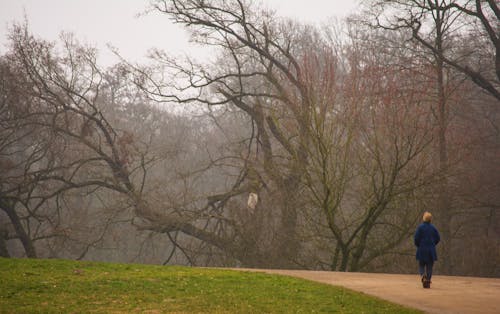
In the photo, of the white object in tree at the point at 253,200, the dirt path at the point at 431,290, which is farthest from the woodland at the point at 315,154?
the dirt path at the point at 431,290

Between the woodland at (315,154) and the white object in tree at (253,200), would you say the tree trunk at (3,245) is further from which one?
the white object in tree at (253,200)

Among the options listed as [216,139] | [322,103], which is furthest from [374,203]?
[216,139]

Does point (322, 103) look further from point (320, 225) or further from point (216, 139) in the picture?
point (216, 139)

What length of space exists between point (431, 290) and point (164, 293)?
5183mm

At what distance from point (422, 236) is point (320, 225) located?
7.15 metres

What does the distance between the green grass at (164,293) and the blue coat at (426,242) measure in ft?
6.90

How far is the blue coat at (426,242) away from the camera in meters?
12.3

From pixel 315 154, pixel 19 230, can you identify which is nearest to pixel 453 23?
pixel 315 154

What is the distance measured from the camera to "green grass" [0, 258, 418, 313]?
9242 millimetres

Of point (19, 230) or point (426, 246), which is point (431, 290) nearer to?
point (426, 246)

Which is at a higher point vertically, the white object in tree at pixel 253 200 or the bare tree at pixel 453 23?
the bare tree at pixel 453 23

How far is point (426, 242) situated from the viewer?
12445mm

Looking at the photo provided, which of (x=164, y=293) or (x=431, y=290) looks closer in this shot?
(x=164, y=293)

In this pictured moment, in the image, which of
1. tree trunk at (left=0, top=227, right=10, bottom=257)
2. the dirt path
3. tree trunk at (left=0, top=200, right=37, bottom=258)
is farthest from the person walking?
tree trunk at (left=0, top=227, right=10, bottom=257)
